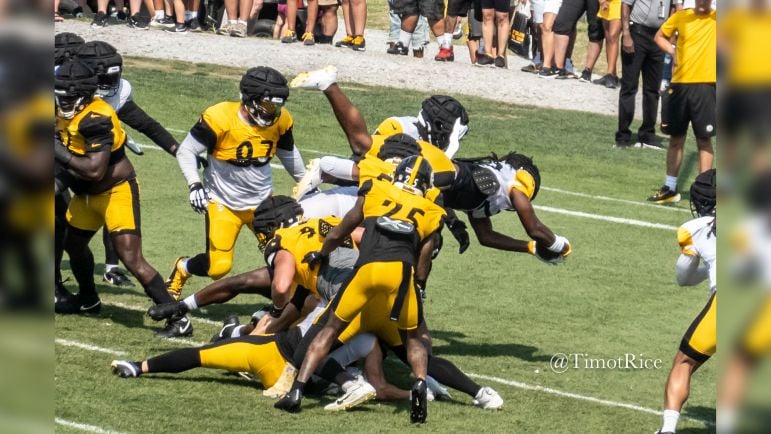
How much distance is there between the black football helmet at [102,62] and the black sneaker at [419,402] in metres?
4.15

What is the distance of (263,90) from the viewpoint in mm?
8352

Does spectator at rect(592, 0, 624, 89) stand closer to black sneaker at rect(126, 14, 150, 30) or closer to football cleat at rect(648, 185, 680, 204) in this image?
football cleat at rect(648, 185, 680, 204)

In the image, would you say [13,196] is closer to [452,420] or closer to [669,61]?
[452,420]

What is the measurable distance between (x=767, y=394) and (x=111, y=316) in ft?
26.3

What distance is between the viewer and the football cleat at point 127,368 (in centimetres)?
687

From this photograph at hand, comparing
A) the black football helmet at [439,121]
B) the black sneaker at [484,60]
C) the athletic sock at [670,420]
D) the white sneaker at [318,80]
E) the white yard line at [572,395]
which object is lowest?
the black sneaker at [484,60]

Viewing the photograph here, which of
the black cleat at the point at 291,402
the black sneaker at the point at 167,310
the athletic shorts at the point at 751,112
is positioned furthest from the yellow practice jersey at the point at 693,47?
the athletic shorts at the point at 751,112

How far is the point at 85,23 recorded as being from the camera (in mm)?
20031

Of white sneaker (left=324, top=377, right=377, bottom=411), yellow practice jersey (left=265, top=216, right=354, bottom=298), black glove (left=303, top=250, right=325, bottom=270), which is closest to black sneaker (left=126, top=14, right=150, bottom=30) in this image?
yellow practice jersey (left=265, top=216, right=354, bottom=298)

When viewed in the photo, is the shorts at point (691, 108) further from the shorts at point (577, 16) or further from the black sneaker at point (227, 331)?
the black sneaker at point (227, 331)

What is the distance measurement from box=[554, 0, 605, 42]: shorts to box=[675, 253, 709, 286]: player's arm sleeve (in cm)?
1287

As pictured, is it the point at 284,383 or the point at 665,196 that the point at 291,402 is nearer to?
the point at 284,383

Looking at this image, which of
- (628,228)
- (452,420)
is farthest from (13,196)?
(628,228)

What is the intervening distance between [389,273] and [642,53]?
1004cm
